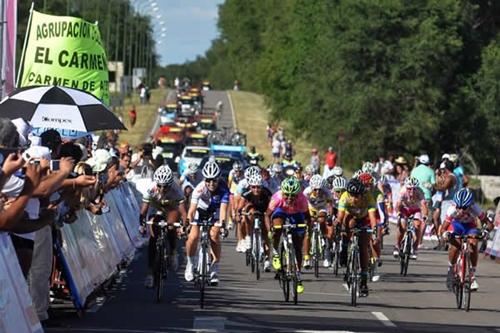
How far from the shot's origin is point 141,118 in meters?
113

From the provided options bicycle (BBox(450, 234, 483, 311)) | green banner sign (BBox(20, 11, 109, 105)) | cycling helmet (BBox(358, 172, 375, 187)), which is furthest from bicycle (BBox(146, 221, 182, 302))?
green banner sign (BBox(20, 11, 109, 105))

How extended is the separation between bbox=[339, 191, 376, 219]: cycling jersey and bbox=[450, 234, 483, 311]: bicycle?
1.33 meters

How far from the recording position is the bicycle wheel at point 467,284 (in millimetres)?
18734

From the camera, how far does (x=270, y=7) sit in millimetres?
132500

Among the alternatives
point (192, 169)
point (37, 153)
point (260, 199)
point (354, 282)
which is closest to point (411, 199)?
point (260, 199)

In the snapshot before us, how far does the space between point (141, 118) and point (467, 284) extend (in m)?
94.8

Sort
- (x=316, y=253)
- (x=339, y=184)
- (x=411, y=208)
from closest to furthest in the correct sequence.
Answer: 1. (x=339, y=184)
2. (x=316, y=253)
3. (x=411, y=208)

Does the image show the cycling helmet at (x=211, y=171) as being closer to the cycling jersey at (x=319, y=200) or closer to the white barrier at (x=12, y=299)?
the cycling jersey at (x=319, y=200)

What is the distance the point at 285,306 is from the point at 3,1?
16.5 ft

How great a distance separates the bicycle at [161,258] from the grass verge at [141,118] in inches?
2711

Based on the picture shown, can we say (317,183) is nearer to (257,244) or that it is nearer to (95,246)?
(257,244)

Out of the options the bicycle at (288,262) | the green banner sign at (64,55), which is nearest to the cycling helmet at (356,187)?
the bicycle at (288,262)

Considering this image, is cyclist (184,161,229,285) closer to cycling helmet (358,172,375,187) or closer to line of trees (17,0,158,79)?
cycling helmet (358,172,375,187)

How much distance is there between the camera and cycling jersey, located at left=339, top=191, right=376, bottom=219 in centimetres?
2006
